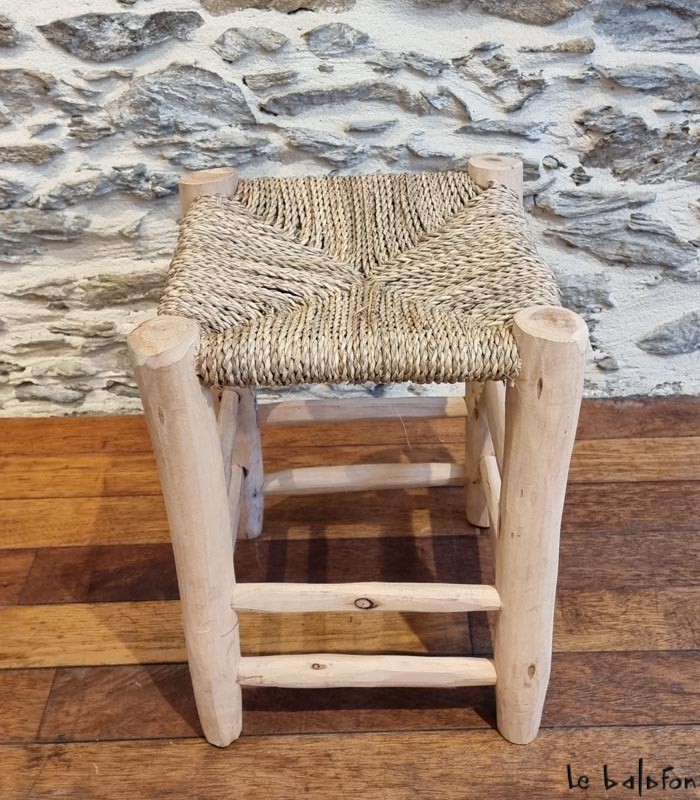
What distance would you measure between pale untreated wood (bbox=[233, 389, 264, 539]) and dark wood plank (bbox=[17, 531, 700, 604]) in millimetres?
39

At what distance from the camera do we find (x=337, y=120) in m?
1.28

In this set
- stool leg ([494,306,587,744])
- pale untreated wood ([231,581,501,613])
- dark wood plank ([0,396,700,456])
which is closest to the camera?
stool leg ([494,306,587,744])

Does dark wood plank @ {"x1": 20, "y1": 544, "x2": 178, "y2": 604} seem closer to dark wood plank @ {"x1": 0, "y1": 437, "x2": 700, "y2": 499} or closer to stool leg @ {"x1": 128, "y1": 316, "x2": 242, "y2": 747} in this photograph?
dark wood plank @ {"x1": 0, "y1": 437, "x2": 700, "y2": 499}

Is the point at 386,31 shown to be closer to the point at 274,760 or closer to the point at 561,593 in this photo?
the point at 561,593

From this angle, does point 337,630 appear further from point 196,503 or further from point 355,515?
point 196,503

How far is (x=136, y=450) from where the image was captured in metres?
1.46

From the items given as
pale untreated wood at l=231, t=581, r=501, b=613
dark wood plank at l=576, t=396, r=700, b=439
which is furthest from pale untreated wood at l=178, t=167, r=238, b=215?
dark wood plank at l=576, t=396, r=700, b=439

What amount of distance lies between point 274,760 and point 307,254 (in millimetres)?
595

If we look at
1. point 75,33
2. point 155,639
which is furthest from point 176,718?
point 75,33

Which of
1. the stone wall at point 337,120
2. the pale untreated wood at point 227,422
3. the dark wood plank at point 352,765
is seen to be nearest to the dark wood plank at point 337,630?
the dark wood plank at point 352,765

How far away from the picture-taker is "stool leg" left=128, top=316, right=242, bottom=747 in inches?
28.9

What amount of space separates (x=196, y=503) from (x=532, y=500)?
0.33 metres

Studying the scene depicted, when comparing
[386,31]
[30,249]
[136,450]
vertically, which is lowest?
[136,450]

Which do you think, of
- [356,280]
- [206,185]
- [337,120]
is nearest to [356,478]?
[356,280]
